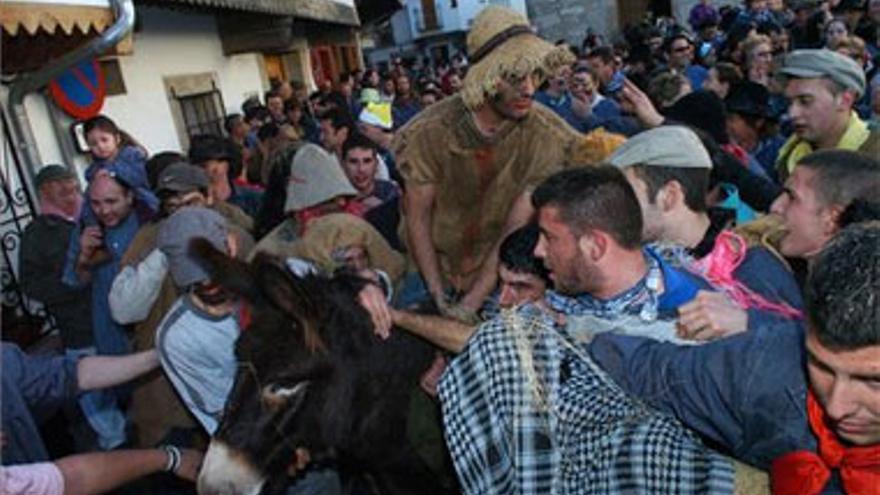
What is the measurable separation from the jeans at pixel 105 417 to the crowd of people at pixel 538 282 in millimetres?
14

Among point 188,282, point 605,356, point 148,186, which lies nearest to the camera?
point 605,356

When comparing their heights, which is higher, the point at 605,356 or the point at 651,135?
the point at 651,135

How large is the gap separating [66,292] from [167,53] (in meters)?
5.10

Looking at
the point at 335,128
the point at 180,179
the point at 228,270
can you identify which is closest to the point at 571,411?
the point at 228,270

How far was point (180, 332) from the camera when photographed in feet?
9.72

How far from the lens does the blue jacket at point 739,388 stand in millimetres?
1467

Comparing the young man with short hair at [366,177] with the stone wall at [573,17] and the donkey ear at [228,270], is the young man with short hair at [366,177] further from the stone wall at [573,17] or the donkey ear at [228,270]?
the stone wall at [573,17]

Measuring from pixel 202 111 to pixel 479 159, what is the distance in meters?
6.92

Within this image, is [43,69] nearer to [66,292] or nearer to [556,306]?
[66,292]

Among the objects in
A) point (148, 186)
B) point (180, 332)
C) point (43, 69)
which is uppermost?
point (43, 69)

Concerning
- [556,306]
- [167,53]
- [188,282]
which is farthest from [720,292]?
[167,53]

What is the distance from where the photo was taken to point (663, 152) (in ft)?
8.26

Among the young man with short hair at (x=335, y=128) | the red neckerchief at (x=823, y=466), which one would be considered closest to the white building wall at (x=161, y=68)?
the young man with short hair at (x=335, y=128)

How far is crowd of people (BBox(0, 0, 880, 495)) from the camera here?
5.02 feet
